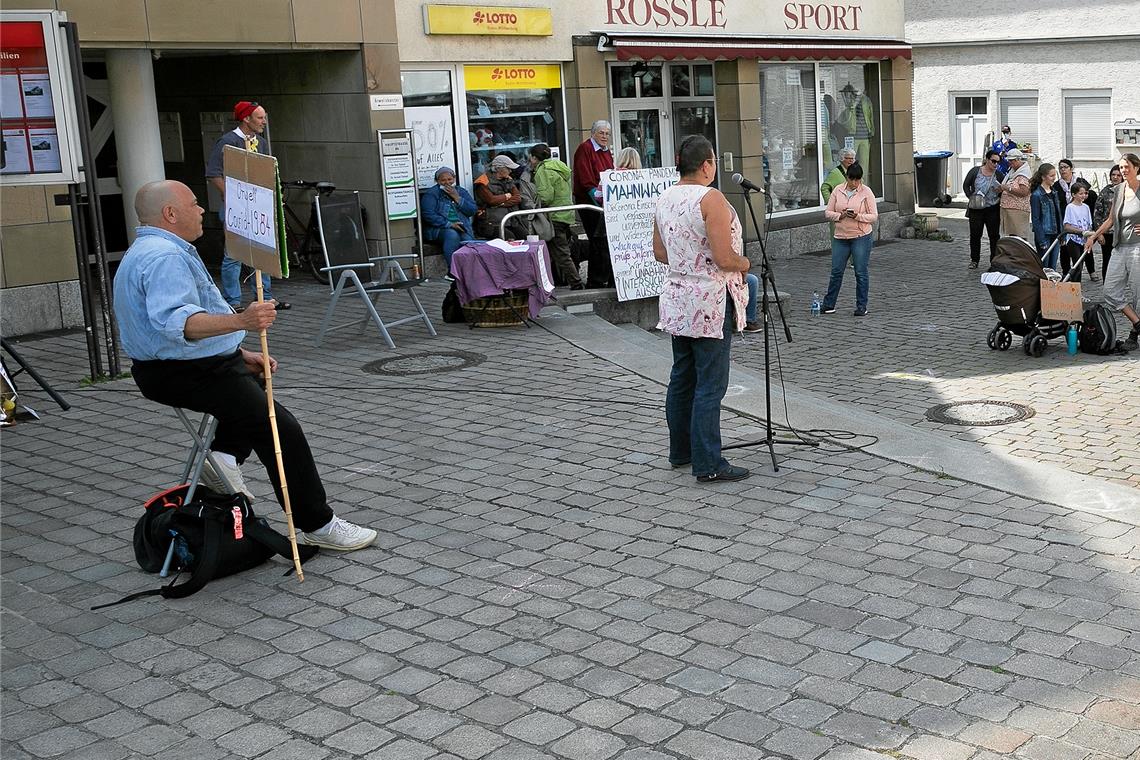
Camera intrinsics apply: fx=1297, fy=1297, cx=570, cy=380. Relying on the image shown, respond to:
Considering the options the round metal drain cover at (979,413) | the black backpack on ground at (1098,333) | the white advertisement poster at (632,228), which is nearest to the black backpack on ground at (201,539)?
the round metal drain cover at (979,413)

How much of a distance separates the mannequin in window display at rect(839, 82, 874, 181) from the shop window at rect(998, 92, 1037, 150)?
8.42 m

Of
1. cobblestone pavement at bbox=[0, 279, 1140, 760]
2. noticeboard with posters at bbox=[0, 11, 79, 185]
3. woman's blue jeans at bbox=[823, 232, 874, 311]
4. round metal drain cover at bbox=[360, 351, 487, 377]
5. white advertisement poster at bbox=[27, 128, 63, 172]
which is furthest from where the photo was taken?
woman's blue jeans at bbox=[823, 232, 874, 311]

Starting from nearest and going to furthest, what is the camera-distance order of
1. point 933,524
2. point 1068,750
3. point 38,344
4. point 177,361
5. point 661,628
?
point 1068,750 < point 661,628 < point 177,361 < point 933,524 < point 38,344

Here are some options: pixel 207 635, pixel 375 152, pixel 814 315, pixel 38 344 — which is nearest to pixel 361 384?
pixel 38 344

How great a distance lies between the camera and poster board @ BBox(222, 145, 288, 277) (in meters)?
5.59

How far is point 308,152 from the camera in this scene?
1591cm

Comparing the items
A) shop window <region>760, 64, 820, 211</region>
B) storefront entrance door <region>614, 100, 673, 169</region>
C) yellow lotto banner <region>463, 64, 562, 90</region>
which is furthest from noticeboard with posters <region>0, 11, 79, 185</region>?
shop window <region>760, 64, 820, 211</region>

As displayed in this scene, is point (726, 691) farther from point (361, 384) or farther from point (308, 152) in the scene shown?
point (308, 152)

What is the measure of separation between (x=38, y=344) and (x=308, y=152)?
5150 mm

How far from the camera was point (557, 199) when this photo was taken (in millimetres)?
15055

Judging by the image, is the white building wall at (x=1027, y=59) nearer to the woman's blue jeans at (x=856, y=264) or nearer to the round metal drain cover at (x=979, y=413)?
the woman's blue jeans at (x=856, y=264)

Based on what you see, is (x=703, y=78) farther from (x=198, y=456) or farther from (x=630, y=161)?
(x=198, y=456)

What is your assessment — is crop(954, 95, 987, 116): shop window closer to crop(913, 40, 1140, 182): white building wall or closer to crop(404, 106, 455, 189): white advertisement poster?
crop(913, 40, 1140, 182): white building wall

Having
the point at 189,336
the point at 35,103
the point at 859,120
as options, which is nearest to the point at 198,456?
the point at 189,336
